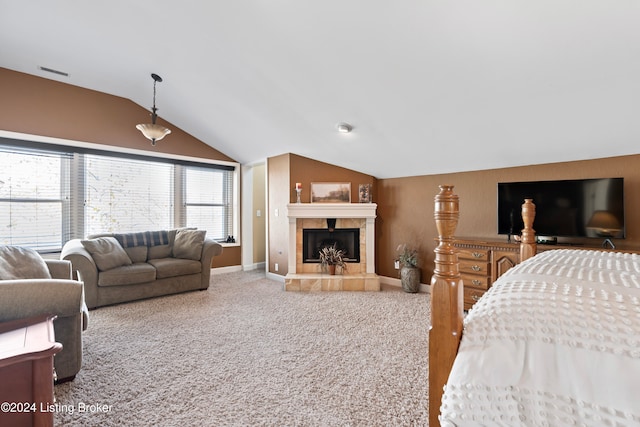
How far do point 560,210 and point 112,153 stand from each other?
602 cm

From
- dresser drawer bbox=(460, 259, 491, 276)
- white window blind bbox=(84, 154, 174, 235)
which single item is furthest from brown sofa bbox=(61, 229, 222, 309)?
dresser drawer bbox=(460, 259, 491, 276)

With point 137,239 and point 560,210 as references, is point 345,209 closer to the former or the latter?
point 560,210

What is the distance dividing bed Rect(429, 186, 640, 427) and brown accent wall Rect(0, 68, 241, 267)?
5107mm

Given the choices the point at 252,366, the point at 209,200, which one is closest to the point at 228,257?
the point at 209,200

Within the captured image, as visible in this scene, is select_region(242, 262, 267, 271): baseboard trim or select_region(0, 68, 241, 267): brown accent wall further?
select_region(242, 262, 267, 271): baseboard trim

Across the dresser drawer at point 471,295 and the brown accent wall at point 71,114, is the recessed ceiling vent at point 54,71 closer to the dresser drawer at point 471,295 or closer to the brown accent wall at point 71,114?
the brown accent wall at point 71,114

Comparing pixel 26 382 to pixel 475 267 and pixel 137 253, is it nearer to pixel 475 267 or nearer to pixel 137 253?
pixel 137 253

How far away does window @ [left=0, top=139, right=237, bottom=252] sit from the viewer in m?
3.79

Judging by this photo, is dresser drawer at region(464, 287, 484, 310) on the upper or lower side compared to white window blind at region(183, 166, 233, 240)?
lower

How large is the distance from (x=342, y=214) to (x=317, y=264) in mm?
912

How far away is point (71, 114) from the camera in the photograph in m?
4.12

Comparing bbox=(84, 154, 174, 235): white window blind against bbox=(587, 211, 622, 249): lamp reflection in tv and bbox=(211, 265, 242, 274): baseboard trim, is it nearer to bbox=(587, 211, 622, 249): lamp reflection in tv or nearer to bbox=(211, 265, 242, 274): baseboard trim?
bbox=(211, 265, 242, 274): baseboard trim

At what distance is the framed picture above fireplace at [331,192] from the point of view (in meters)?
4.77

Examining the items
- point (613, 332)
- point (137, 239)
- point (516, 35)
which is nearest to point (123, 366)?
point (137, 239)
